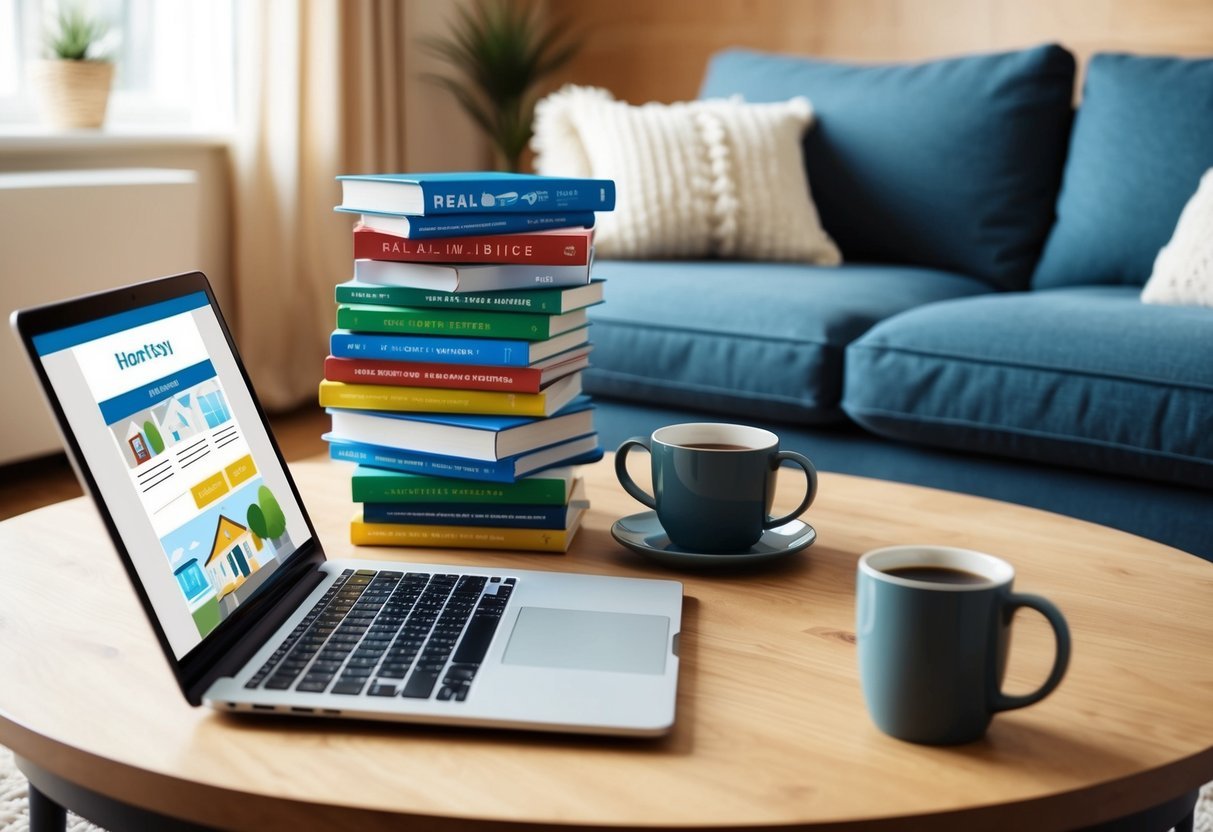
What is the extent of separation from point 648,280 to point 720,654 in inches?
63.3

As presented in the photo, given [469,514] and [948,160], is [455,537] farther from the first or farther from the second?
[948,160]

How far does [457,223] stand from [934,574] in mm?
469

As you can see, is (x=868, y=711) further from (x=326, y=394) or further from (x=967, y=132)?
(x=967, y=132)

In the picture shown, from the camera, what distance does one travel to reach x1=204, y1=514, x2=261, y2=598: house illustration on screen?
2.48 ft

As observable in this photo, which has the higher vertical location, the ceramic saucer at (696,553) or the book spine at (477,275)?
the book spine at (477,275)

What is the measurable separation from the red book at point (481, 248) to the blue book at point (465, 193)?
0.07 ft

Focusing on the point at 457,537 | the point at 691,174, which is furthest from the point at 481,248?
the point at 691,174

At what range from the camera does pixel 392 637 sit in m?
0.74

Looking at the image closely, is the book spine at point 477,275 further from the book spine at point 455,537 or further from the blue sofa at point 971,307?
the blue sofa at point 971,307

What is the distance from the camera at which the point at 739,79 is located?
116 inches

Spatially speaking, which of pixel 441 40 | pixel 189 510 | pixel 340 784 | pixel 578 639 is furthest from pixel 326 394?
pixel 441 40

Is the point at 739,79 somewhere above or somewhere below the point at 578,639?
above

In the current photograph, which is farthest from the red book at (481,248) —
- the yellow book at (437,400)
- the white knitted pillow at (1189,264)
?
the white knitted pillow at (1189,264)

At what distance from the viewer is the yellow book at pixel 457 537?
99 cm
